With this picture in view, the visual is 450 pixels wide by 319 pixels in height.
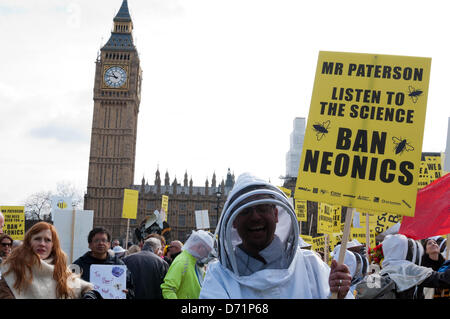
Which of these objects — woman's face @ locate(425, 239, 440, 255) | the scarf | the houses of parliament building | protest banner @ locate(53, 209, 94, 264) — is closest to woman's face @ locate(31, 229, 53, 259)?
the scarf

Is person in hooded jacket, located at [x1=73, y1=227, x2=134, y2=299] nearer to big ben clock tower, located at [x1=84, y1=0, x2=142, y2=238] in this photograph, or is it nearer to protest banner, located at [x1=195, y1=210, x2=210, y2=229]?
protest banner, located at [x1=195, y1=210, x2=210, y2=229]

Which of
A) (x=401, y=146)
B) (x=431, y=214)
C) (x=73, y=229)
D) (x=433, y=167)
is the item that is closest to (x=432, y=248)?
(x=431, y=214)

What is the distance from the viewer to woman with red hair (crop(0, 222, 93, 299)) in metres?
2.88

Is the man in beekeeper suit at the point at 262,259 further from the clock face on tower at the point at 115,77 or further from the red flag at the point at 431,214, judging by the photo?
the clock face on tower at the point at 115,77

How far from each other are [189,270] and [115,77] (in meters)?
60.3

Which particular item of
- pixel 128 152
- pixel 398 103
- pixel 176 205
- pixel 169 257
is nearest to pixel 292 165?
pixel 176 205

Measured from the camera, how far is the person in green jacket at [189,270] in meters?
4.75

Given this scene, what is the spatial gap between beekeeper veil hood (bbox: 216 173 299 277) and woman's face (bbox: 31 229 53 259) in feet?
4.97

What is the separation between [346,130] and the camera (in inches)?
118

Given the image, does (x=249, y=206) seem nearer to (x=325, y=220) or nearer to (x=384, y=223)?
(x=384, y=223)

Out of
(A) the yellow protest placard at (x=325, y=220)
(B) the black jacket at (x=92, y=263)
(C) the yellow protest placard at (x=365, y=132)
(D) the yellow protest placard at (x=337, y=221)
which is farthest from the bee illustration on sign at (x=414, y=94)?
(D) the yellow protest placard at (x=337, y=221)

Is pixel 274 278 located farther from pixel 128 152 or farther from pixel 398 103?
pixel 128 152
